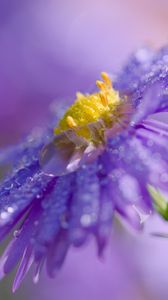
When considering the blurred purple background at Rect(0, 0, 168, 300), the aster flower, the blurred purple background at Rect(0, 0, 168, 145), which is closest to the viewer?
the aster flower

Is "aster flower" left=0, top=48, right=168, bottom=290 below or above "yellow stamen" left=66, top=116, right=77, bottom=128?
below

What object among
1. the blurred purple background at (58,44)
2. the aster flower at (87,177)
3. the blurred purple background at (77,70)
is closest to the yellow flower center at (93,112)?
the aster flower at (87,177)

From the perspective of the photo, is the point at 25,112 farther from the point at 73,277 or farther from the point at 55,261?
the point at 55,261

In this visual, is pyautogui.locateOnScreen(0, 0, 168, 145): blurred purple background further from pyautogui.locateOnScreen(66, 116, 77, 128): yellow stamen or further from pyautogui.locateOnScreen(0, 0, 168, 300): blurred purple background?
pyautogui.locateOnScreen(66, 116, 77, 128): yellow stamen

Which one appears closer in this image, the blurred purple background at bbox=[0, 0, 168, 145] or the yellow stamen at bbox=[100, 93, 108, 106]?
the yellow stamen at bbox=[100, 93, 108, 106]

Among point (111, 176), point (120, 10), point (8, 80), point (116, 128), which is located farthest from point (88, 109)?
point (120, 10)

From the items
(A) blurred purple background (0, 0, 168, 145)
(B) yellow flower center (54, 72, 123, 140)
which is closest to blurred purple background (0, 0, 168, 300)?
(A) blurred purple background (0, 0, 168, 145)

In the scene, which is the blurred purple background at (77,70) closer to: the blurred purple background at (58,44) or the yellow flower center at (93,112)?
the blurred purple background at (58,44)
